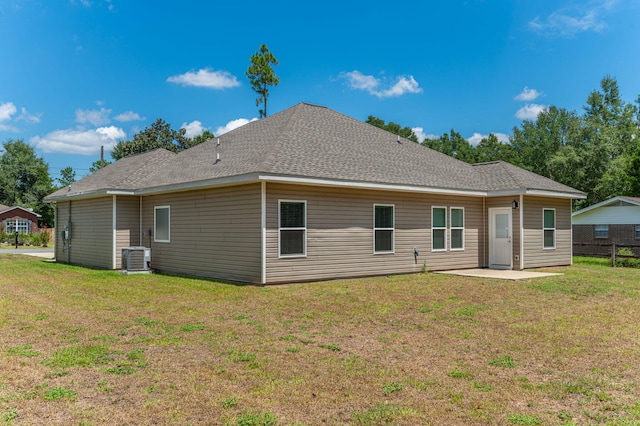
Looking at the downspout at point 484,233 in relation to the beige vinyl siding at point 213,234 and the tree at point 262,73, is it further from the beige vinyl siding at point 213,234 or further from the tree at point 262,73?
the tree at point 262,73

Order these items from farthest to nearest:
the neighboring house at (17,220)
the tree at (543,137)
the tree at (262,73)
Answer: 1. the tree at (543,137)
2. the neighboring house at (17,220)
3. the tree at (262,73)

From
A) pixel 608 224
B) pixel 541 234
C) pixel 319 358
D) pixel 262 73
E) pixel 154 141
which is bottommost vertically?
pixel 319 358

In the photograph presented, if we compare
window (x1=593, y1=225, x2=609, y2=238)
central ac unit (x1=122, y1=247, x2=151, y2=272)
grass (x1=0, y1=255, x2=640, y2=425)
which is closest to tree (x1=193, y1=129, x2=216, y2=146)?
central ac unit (x1=122, y1=247, x2=151, y2=272)

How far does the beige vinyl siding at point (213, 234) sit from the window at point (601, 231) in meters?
22.3

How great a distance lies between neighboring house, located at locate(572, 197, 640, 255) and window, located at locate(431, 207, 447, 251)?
12.4m

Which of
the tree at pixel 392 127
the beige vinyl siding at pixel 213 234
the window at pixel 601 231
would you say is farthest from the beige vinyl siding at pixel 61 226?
the tree at pixel 392 127

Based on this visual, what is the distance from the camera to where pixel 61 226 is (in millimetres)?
19281

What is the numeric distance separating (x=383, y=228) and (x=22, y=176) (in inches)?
2287

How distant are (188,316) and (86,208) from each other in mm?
11697

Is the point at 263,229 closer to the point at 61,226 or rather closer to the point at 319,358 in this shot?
the point at 319,358

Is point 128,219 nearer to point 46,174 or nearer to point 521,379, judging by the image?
point 521,379

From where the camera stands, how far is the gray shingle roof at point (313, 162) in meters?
12.2

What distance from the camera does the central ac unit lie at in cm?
1391

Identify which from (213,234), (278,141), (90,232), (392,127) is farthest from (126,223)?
(392,127)
